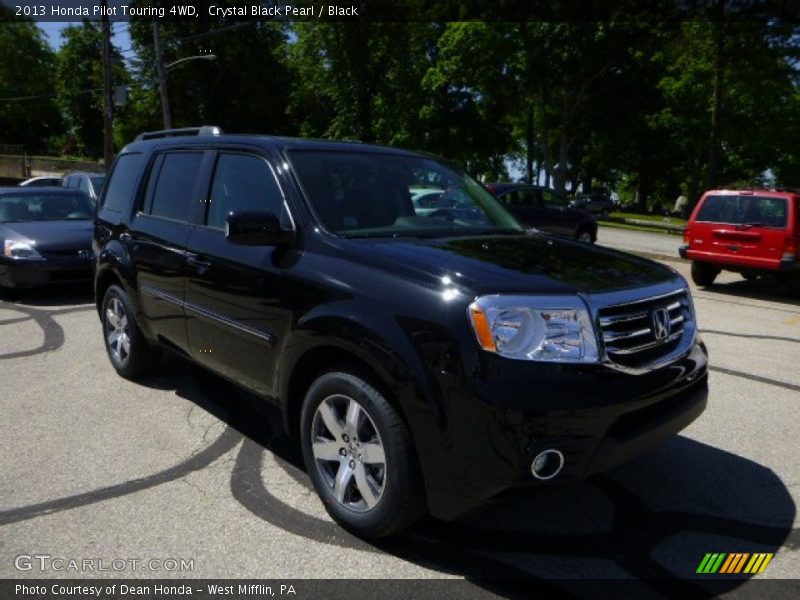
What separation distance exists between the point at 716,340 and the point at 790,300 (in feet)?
13.7

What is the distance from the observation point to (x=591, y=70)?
30.0 meters

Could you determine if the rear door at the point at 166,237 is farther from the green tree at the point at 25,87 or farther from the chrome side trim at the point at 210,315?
the green tree at the point at 25,87

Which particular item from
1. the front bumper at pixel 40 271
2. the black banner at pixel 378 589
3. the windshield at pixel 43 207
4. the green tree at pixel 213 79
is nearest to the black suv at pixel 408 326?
the black banner at pixel 378 589

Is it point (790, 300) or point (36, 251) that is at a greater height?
point (36, 251)

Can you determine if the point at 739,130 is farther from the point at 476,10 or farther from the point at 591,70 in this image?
the point at 476,10

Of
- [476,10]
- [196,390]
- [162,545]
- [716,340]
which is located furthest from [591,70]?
[162,545]

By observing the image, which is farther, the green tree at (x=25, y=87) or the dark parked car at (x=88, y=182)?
the green tree at (x=25, y=87)

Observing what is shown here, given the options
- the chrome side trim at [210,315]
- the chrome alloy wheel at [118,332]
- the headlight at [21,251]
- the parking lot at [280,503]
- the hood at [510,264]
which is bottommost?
the parking lot at [280,503]

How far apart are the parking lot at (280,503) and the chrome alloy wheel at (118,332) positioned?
0.26 meters

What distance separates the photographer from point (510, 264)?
3.04m

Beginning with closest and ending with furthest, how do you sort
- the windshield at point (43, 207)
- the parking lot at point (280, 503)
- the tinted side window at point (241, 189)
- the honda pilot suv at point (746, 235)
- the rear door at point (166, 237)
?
the parking lot at point (280, 503) → the tinted side window at point (241, 189) → the rear door at point (166, 237) → the windshield at point (43, 207) → the honda pilot suv at point (746, 235)

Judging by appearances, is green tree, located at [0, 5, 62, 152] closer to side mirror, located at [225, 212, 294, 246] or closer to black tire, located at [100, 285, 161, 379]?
black tire, located at [100, 285, 161, 379]

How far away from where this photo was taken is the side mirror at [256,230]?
3252mm

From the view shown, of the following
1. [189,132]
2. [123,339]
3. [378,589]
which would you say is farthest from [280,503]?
[189,132]
